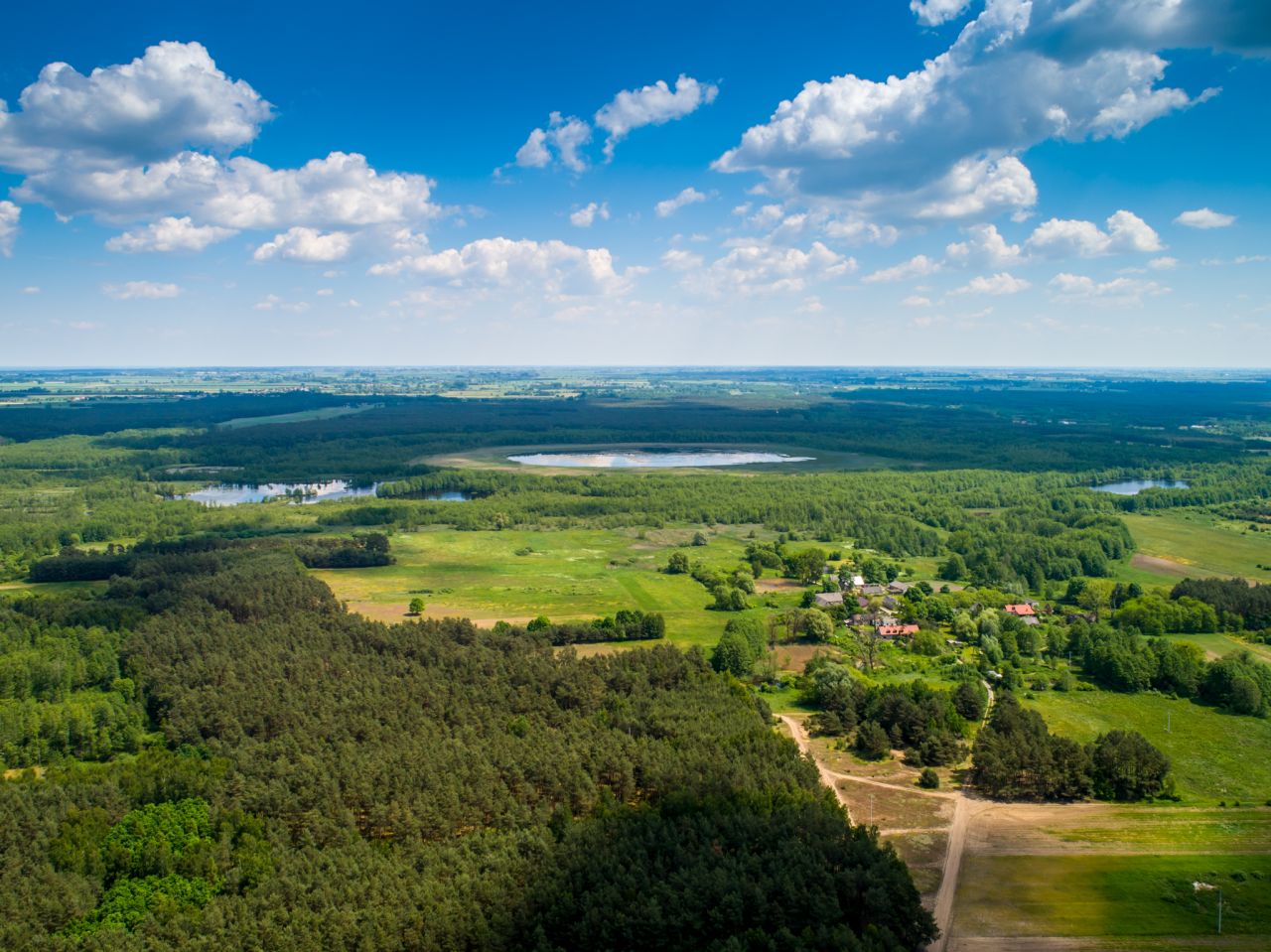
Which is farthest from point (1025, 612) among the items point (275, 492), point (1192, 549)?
point (275, 492)

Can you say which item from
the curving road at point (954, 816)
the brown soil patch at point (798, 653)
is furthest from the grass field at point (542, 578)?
the curving road at point (954, 816)

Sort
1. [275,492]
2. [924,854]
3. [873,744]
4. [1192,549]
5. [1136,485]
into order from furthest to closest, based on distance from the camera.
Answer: [1136,485] → [275,492] → [1192,549] → [873,744] → [924,854]

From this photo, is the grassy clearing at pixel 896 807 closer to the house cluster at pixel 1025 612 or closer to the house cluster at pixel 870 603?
the house cluster at pixel 870 603

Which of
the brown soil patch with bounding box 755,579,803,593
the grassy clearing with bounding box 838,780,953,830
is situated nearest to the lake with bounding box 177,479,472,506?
the brown soil patch with bounding box 755,579,803,593

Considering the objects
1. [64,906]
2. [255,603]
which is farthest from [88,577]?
[64,906]

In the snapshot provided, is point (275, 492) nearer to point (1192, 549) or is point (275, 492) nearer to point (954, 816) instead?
point (954, 816)

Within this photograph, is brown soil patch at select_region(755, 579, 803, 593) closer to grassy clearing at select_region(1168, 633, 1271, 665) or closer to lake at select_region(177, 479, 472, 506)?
grassy clearing at select_region(1168, 633, 1271, 665)
